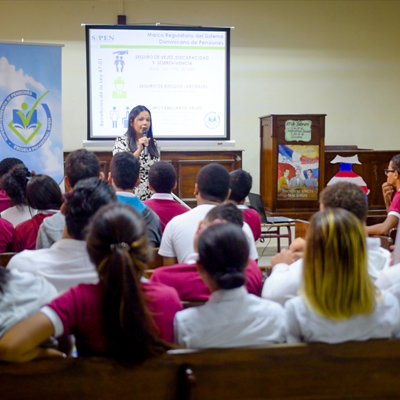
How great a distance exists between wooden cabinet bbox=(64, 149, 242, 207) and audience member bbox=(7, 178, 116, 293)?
14.0ft

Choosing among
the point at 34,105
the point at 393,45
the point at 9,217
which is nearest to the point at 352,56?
the point at 393,45

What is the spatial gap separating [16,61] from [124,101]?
173 centimetres

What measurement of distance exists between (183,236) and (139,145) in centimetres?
181

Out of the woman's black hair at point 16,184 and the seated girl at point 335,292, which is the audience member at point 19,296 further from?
the woman's black hair at point 16,184

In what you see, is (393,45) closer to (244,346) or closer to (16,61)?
(16,61)

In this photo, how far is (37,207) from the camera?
251cm

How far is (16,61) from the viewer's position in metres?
4.45

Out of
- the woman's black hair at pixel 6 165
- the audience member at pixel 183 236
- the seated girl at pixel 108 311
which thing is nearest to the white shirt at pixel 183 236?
the audience member at pixel 183 236

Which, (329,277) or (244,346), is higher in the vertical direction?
(329,277)

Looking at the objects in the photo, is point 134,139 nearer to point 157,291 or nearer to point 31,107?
point 31,107

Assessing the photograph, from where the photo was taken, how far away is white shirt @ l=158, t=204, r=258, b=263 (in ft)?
7.67

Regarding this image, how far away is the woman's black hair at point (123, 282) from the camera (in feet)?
4.26

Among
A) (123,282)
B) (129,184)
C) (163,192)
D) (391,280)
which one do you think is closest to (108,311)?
(123,282)

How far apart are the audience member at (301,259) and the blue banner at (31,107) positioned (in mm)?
3011
